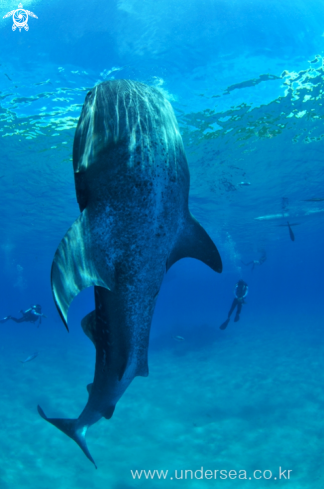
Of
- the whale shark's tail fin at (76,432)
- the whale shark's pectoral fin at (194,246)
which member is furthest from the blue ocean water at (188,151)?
the whale shark's pectoral fin at (194,246)

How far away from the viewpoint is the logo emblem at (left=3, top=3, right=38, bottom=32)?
927 cm

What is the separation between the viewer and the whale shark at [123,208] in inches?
73.6

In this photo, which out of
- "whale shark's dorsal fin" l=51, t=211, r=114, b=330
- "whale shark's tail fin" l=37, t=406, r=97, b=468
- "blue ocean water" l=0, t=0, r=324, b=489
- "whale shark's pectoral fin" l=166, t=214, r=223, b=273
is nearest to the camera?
"whale shark's dorsal fin" l=51, t=211, r=114, b=330

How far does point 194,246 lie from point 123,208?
96cm

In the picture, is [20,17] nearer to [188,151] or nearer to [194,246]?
[188,151]

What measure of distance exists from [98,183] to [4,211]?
92.0 ft

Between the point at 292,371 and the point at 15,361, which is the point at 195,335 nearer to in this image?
the point at 292,371

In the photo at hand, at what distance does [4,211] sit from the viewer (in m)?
25.8

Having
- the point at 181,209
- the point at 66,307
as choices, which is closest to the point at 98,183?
the point at 181,209

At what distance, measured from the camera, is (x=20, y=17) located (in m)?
9.39

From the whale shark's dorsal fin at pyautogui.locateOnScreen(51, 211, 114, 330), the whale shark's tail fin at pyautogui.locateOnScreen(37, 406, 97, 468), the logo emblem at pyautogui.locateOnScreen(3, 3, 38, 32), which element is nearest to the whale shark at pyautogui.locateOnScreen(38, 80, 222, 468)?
the whale shark's dorsal fin at pyautogui.locateOnScreen(51, 211, 114, 330)

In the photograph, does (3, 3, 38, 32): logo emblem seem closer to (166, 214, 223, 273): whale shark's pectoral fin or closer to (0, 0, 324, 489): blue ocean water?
(0, 0, 324, 489): blue ocean water

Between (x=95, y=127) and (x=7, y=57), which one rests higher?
(x=7, y=57)

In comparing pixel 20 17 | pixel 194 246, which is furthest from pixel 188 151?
pixel 194 246
